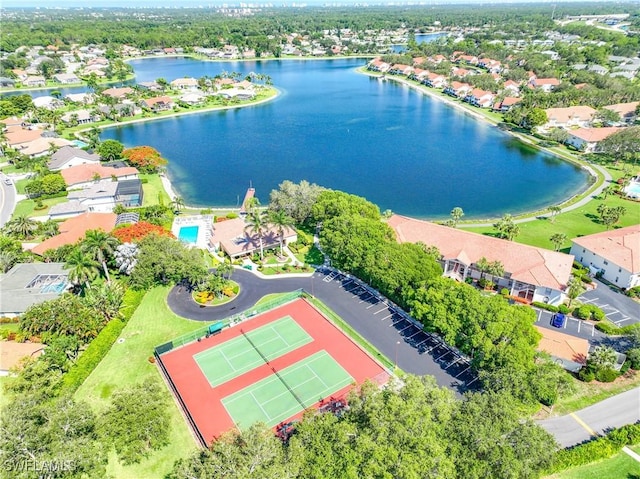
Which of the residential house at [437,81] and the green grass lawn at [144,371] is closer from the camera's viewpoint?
the green grass lawn at [144,371]

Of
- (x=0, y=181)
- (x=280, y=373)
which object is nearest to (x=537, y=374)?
(x=280, y=373)

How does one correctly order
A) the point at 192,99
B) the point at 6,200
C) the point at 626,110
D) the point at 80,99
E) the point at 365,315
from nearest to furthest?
the point at 365,315, the point at 6,200, the point at 626,110, the point at 80,99, the point at 192,99

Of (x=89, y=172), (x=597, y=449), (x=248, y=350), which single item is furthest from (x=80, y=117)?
(x=597, y=449)

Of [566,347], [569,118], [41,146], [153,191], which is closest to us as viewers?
[566,347]

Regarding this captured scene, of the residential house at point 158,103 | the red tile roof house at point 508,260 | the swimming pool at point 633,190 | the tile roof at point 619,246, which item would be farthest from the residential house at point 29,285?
the residential house at point 158,103

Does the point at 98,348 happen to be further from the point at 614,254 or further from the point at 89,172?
the point at 614,254

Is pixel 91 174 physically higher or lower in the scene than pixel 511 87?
lower

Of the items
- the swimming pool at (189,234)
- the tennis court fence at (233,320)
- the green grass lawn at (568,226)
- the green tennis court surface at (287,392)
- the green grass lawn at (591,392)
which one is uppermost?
the swimming pool at (189,234)

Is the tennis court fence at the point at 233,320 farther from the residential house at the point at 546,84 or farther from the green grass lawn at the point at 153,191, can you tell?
the residential house at the point at 546,84
